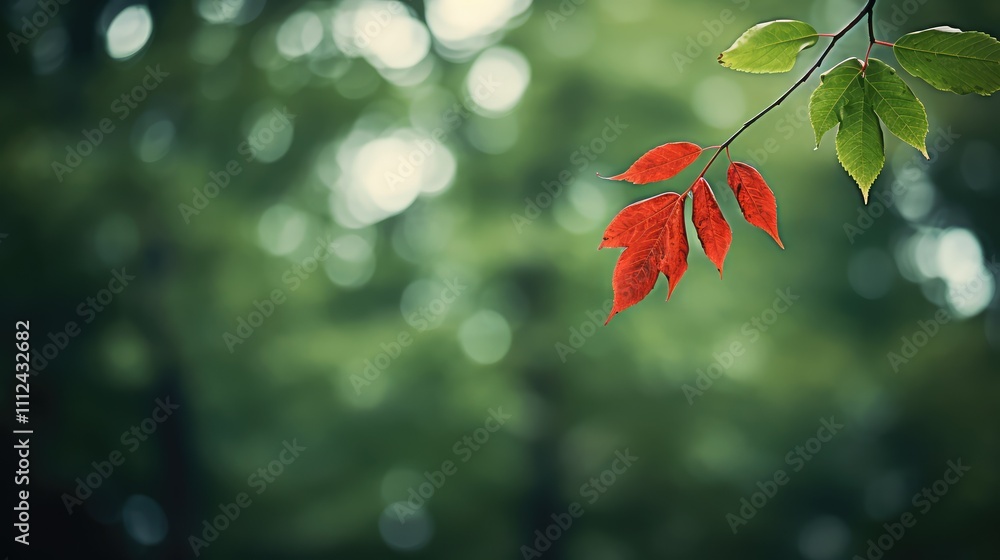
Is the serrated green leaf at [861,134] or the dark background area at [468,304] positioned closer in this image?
the serrated green leaf at [861,134]

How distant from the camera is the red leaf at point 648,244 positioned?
580 millimetres

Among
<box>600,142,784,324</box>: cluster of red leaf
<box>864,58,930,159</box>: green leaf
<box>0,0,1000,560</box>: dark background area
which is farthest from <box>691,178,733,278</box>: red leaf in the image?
<box>0,0,1000,560</box>: dark background area

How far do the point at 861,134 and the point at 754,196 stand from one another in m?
0.09

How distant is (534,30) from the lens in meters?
6.21

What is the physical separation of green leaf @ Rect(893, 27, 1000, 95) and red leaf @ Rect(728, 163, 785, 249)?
13 cm

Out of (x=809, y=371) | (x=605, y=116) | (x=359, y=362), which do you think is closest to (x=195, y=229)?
(x=359, y=362)

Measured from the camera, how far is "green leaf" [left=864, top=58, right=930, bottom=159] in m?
0.53

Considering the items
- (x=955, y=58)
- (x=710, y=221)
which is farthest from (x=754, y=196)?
(x=955, y=58)

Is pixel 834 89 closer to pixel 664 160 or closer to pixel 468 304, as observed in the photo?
pixel 664 160

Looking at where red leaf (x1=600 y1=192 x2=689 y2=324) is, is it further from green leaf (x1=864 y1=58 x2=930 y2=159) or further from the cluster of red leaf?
green leaf (x1=864 y1=58 x2=930 y2=159)

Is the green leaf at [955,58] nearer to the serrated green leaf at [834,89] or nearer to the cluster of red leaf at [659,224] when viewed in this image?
the serrated green leaf at [834,89]

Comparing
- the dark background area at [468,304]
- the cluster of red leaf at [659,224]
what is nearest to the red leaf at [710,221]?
the cluster of red leaf at [659,224]

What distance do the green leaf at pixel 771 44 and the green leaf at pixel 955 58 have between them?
0.07m

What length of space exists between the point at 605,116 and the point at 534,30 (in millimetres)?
1038
